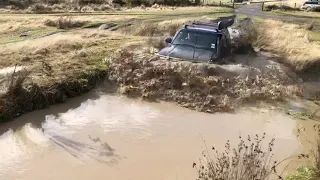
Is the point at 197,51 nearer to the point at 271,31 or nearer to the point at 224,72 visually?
the point at 224,72

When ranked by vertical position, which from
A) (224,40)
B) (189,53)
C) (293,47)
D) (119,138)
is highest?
(224,40)

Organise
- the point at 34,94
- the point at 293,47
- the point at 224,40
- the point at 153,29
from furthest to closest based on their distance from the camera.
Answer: the point at 153,29
the point at 293,47
the point at 224,40
the point at 34,94

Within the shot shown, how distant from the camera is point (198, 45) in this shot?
504 inches

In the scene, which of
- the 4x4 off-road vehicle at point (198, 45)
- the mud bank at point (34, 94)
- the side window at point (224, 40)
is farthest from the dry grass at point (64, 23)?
the side window at point (224, 40)

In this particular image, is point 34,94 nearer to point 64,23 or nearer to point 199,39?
point 199,39

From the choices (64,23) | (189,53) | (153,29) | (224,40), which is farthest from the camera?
(64,23)

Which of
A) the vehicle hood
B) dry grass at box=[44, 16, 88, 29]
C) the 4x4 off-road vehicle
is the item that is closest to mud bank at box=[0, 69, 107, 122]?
the vehicle hood

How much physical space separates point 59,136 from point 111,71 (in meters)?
4.27

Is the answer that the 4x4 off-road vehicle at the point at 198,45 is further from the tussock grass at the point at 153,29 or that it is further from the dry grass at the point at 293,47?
the tussock grass at the point at 153,29

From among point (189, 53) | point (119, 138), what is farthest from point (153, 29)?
point (119, 138)

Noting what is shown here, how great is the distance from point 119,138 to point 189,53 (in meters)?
4.38

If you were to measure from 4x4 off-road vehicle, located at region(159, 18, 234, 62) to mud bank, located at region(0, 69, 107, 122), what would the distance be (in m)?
2.95

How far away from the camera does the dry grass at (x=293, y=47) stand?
49.1 feet

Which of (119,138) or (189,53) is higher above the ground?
(189,53)
